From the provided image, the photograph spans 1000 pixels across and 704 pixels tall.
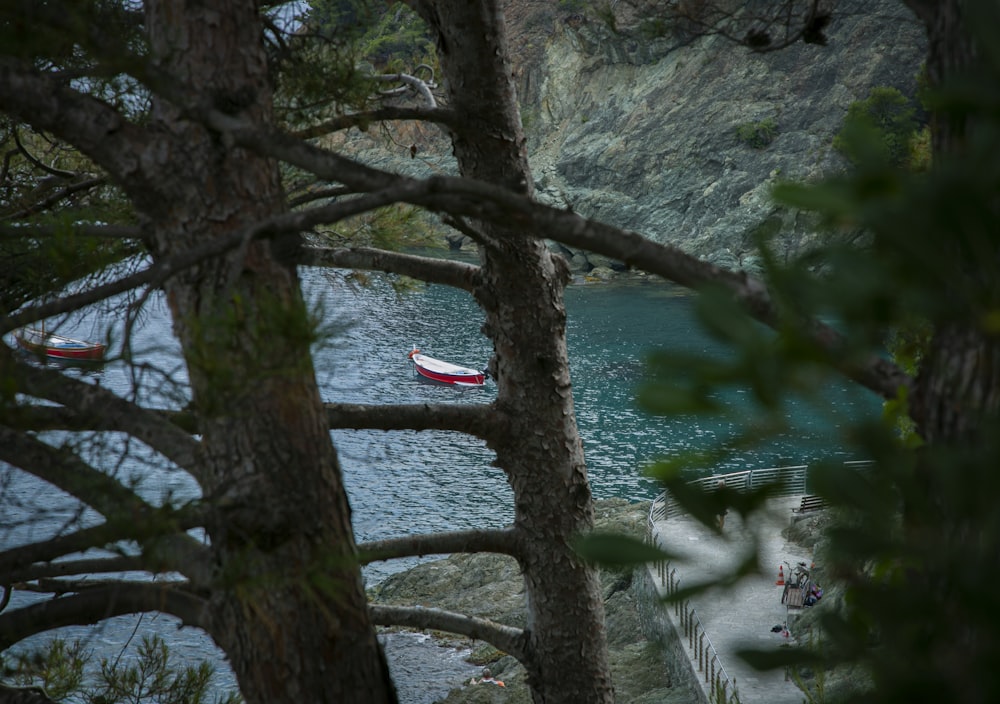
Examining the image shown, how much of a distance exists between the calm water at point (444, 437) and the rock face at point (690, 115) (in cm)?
851

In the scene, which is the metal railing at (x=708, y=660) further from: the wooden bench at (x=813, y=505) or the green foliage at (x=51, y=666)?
the green foliage at (x=51, y=666)

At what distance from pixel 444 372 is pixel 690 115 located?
20876 mm

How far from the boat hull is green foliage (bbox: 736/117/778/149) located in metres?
18.6

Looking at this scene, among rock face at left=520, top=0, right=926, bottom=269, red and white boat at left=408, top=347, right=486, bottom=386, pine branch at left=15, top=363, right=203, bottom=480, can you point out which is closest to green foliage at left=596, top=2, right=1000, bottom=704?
pine branch at left=15, top=363, right=203, bottom=480

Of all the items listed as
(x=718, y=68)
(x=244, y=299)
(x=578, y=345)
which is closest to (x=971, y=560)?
(x=244, y=299)

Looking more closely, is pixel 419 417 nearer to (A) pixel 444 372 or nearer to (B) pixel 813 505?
(B) pixel 813 505

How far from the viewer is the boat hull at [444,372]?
1936 centimetres

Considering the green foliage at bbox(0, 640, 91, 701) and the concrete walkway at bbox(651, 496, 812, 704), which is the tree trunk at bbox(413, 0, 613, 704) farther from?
the green foliage at bbox(0, 640, 91, 701)

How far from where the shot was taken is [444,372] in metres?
19.3

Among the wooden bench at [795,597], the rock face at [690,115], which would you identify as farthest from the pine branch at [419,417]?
the rock face at [690,115]

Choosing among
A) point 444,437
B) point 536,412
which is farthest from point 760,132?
point 536,412

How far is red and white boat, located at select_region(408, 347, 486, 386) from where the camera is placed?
63.5ft

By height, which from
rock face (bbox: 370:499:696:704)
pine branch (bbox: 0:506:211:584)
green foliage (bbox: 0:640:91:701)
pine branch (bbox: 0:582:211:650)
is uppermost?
pine branch (bbox: 0:506:211:584)

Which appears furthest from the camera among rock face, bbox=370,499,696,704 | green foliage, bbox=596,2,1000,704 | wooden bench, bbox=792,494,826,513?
rock face, bbox=370,499,696,704
